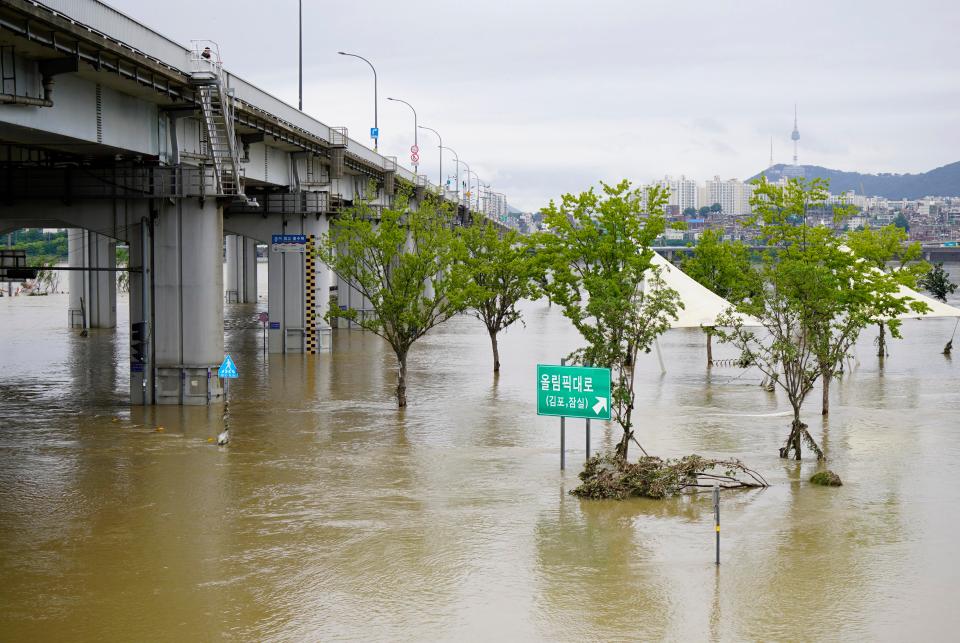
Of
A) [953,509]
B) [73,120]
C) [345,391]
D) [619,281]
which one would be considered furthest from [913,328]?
[73,120]

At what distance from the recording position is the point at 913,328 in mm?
75875

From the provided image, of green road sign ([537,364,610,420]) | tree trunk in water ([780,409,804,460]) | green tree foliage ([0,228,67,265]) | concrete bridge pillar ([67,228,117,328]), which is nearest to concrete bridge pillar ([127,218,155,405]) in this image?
green road sign ([537,364,610,420])

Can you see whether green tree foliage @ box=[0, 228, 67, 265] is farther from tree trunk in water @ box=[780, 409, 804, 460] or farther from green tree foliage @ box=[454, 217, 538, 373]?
tree trunk in water @ box=[780, 409, 804, 460]

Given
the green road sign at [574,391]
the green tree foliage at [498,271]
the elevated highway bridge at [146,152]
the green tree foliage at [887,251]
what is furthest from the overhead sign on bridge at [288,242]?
the green road sign at [574,391]

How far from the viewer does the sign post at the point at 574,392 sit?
22219 millimetres

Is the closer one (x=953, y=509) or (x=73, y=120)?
(x=953, y=509)

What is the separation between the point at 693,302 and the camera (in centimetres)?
4188

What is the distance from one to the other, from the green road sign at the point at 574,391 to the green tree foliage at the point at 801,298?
3922 millimetres

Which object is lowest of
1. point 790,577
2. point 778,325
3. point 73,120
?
point 790,577

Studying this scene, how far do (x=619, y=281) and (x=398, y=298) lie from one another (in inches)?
333

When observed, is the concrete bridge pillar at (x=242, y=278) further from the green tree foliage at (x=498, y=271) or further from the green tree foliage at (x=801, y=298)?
the green tree foliage at (x=801, y=298)

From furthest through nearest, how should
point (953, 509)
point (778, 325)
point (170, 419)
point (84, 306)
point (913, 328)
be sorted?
1. point (913, 328)
2. point (84, 306)
3. point (170, 419)
4. point (778, 325)
5. point (953, 509)

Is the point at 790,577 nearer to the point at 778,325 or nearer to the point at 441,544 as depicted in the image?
the point at 441,544

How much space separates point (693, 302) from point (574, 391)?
20.5 m
